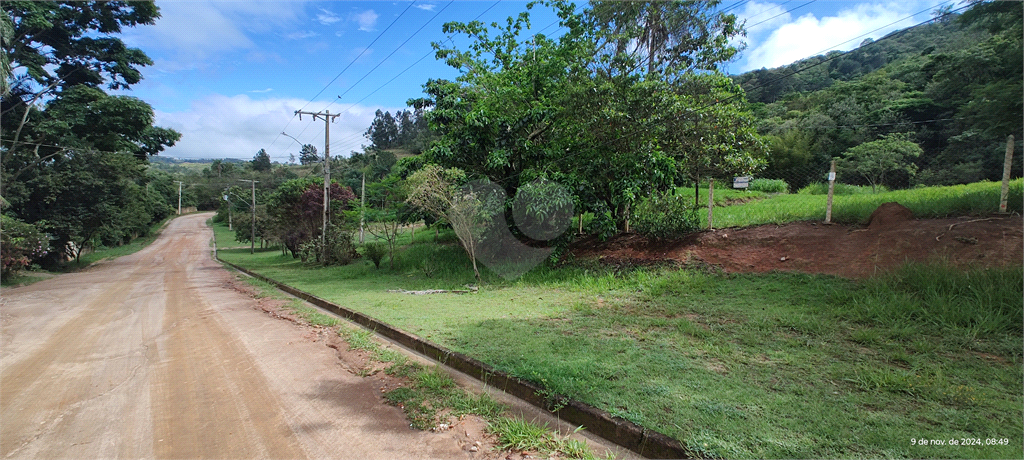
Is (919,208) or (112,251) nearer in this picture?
(919,208)

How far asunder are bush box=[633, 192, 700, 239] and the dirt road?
21.8 ft

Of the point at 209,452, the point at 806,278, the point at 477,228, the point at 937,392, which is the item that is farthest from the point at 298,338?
the point at 806,278

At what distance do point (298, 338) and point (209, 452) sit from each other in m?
3.31

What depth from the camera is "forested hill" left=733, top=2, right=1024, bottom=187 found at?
19.8ft

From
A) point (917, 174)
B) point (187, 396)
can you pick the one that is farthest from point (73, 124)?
point (917, 174)

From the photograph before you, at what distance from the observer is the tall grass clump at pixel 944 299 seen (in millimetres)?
4344

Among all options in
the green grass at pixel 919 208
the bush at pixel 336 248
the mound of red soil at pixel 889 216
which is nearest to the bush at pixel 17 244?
the bush at pixel 336 248

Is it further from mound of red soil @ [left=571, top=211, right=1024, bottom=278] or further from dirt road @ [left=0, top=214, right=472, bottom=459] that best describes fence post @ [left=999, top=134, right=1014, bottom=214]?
dirt road @ [left=0, top=214, right=472, bottom=459]

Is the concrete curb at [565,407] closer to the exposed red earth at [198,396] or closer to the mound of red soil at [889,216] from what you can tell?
the exposed red earth at [198,396]

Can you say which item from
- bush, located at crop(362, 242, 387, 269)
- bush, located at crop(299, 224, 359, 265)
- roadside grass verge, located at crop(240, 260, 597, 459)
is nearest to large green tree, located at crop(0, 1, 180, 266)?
bush, located at crop(299, 224, 359, 265)

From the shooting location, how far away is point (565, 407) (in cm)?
331

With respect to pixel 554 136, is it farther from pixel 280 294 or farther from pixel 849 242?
pixel 280 294
